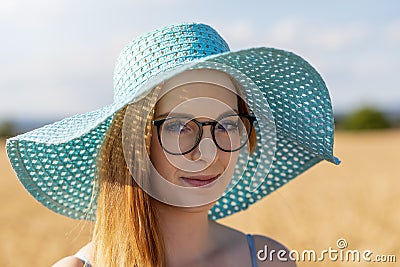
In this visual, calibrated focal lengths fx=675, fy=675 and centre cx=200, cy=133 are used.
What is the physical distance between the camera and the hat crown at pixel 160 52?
1975 millimetres

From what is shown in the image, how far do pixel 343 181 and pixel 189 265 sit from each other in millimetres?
7789

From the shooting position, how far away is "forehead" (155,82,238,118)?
1.93m

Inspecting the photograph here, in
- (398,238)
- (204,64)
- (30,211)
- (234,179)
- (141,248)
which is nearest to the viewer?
(204,64)

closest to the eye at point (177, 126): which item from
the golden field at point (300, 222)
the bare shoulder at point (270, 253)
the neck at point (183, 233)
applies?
the neck at point (183, 233)

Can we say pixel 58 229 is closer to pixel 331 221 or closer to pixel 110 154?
pixel 331 221

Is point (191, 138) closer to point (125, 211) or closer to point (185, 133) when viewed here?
point (185, 133)

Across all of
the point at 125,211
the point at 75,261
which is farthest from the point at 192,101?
the point at 75,261

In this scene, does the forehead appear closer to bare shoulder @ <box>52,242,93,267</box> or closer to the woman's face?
the woman's face

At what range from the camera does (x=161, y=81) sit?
5.76 feet

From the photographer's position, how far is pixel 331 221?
5.83 metres

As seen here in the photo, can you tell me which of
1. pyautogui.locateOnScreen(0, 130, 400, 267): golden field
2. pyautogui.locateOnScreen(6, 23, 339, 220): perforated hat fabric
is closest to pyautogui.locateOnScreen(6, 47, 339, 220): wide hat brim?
pyautogui.locateOnScreen(6, 23, 339, 220): perforated hat fabric

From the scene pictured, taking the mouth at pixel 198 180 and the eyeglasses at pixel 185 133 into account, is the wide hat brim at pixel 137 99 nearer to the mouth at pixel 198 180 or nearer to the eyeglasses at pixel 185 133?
the eyeglasses at pixel 185 133

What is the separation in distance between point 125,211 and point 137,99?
365 millimetres

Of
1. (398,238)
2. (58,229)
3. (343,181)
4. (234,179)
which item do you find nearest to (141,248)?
(234,179)
